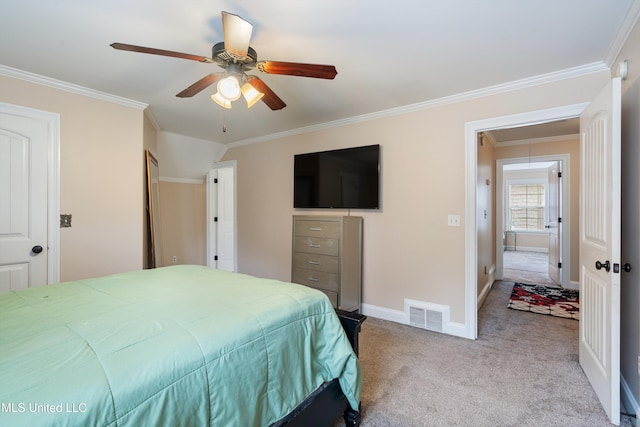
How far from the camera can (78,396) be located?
73 cm

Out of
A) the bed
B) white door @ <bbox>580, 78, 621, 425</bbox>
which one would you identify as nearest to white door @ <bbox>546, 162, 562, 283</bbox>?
white door @ <bbox>580, 78, 621, 425</bbox>

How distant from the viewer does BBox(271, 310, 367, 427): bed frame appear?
1301mm

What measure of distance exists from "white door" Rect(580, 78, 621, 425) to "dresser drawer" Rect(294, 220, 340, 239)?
2.01 metres

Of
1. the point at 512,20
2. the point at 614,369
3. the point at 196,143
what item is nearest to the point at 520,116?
the point at 512,20

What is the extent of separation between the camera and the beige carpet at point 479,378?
68.7 inches

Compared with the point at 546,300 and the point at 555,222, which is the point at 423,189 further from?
the point at 555,222

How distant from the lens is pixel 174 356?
943 millimetres

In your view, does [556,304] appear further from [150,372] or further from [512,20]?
[150,372]

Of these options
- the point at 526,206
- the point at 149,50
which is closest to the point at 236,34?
the point at 149,50

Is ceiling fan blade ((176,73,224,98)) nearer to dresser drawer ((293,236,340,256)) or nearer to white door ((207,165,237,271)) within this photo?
dresser drawer ((293,236,340,256))

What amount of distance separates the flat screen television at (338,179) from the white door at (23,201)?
8.23 feet

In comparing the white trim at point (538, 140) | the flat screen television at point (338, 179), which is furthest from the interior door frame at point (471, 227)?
the white trim at point (538, 140)

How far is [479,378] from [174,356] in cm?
213

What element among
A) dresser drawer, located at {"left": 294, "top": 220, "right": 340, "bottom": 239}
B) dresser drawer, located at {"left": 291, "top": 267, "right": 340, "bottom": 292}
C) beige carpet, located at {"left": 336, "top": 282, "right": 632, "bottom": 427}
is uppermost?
dresser drawer, located at {"left": 294, "top": 220, "right": 340, "bottom": 239}
